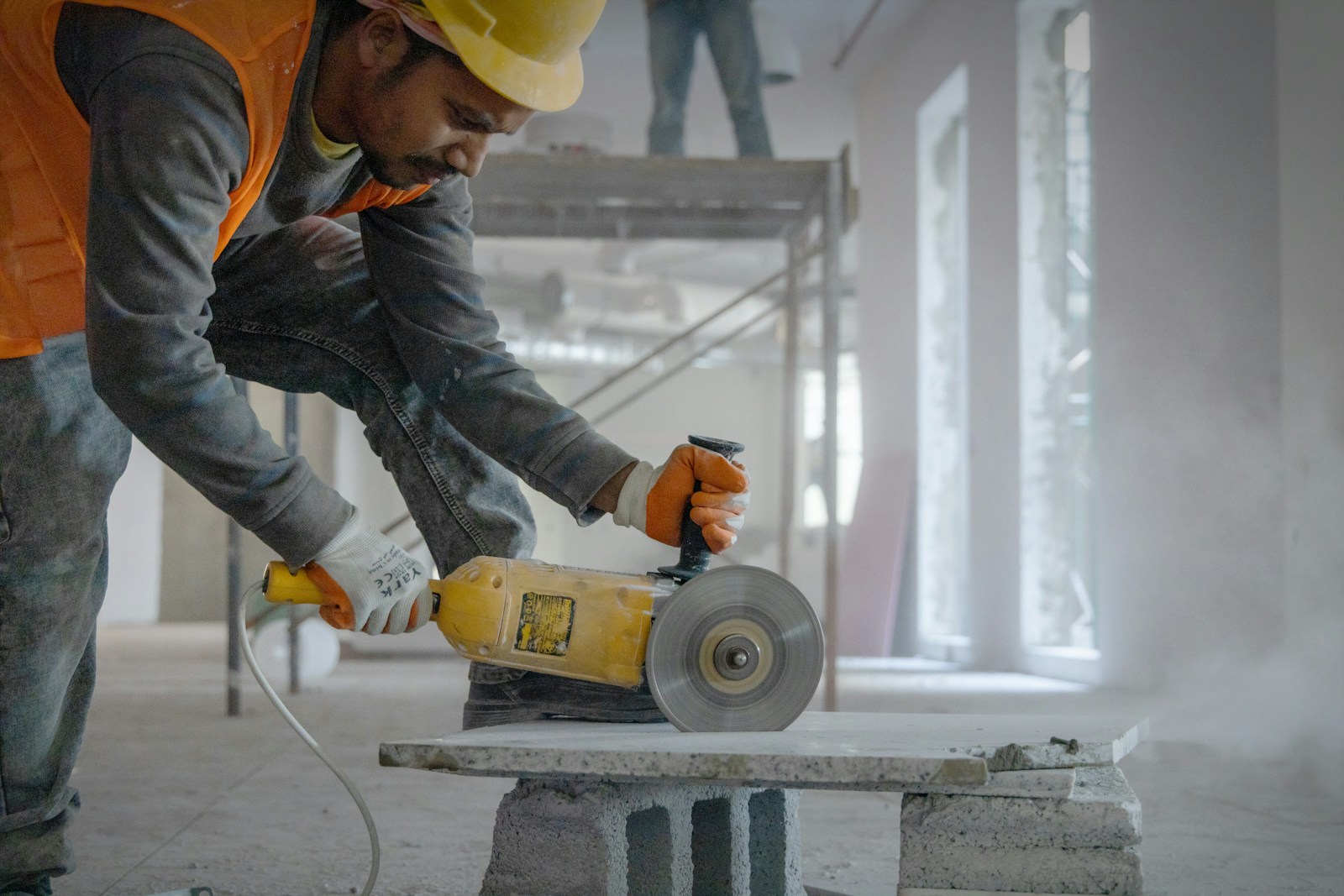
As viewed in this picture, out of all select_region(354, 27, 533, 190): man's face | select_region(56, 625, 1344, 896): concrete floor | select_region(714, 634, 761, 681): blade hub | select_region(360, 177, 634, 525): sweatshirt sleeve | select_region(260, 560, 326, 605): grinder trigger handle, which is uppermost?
select_region(354, 27, 533, 190): man's face

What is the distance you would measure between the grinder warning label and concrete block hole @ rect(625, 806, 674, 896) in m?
0.28

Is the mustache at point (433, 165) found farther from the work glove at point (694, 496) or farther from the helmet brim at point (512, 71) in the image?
the work glove at point (694, 496)

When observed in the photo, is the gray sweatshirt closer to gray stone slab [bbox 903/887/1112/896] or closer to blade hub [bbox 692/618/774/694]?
blade hub [bbox 692/618/774/694]

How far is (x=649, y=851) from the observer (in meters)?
1.42

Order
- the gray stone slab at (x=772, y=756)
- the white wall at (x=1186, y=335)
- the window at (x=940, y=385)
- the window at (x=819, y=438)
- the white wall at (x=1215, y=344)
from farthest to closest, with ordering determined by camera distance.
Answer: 1. the window at (x=819, y=438)
2. the window at (x=940, y=385)
3. the white wall at (x=1186, y=335)
4. the white wall at (x=1215, y=344)
5. the gray stone slab at (x=772, y=756)

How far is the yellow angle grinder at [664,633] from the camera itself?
61.9 inches

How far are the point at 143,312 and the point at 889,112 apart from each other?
699 centimetres

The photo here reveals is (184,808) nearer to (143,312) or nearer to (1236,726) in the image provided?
(143,312)

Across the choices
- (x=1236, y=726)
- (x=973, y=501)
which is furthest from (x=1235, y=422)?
(x=973, y=501)

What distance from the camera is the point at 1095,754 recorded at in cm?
135

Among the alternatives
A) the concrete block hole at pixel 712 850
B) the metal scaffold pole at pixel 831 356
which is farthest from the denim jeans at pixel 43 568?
the metal scaffold pole at pixel 831 356

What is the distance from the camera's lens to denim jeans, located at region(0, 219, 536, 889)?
154 cm

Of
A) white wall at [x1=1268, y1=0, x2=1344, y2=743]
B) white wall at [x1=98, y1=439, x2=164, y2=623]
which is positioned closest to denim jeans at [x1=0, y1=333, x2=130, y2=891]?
white wall at [x1=1268, y1=0, x2=1344, y2=743]

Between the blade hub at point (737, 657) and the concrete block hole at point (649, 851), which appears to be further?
the blade hub at point (737, 657)
